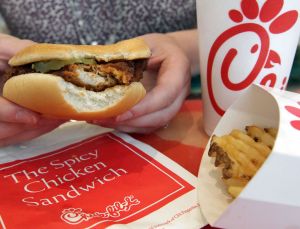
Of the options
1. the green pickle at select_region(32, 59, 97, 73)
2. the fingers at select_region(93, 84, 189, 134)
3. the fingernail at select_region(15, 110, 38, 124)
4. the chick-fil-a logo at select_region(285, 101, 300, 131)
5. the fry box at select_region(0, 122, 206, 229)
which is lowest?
the fry box at select_region(0, 122, 206, 229)

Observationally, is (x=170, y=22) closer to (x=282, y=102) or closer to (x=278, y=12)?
(x=278, y=12)

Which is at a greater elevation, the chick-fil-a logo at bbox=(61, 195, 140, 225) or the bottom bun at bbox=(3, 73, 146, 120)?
the bottom bun at bbox=(3, 73, 146, 120)

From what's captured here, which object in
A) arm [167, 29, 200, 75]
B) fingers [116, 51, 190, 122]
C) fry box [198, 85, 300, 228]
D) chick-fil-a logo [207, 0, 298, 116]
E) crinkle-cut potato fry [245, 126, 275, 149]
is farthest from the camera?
arm [167, 29, 200, 75]

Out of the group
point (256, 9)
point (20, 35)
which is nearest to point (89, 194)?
point (256, 9)

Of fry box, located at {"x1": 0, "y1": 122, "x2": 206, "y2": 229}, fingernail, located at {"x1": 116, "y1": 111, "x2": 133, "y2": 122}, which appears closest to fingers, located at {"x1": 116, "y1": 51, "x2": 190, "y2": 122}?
fingernail, located at {"x1": 116, "y1": 111, "x2": 133, "y2": 122}

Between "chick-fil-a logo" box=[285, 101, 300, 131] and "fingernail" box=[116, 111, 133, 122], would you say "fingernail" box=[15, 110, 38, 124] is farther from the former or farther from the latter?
"chick-fil-a logo" box=[285, 101, 300, 131]

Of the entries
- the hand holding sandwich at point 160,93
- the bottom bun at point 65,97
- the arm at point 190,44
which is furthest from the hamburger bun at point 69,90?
the arm at point 190,44

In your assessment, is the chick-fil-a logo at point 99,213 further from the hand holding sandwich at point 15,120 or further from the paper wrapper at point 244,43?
the paper wrapper at point 244,43

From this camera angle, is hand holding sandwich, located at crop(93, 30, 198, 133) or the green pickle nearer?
the green pickle
